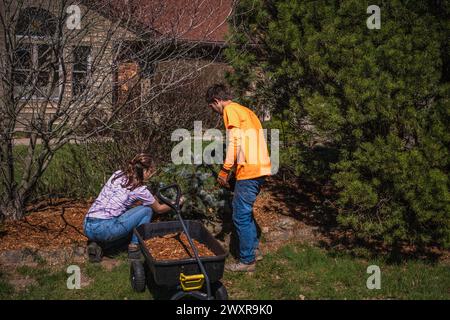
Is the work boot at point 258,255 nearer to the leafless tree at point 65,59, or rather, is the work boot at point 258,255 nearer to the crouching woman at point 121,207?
the crouching woman at point 121,207

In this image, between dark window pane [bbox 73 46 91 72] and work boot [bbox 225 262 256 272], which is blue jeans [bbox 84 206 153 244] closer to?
work boot [bbox 225 262 256 272]

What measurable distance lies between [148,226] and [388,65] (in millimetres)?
2861

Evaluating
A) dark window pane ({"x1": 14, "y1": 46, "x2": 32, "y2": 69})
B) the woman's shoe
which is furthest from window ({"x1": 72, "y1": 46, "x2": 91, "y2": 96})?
the woman's shoe

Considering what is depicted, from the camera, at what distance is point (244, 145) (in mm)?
5188

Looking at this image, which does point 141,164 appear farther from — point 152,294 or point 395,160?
point 395,160

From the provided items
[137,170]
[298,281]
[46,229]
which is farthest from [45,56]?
[298,281]

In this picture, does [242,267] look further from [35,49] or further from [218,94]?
[35,49]

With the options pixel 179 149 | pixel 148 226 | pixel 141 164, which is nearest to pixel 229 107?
pixel 141 164

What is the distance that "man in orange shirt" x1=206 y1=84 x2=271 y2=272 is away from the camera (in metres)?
5.18

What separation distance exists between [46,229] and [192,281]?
2578mm

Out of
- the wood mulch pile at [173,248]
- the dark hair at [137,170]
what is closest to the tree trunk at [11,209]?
the dark hair at [137,170]

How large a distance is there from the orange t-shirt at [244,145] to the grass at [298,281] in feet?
3.47

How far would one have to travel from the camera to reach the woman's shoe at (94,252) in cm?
545

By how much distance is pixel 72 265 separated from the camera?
547 centimetres
